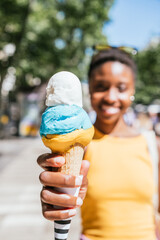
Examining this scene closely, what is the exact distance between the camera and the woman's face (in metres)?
1.68

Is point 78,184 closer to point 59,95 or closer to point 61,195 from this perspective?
point 61,195

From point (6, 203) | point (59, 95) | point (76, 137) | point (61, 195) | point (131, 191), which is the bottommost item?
→ point (6, 203)

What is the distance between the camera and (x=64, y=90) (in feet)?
3.98

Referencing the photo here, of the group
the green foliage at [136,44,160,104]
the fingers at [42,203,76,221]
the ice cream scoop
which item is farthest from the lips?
the green foliage at [136,44,160,104]

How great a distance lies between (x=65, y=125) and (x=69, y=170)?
0.19 metres

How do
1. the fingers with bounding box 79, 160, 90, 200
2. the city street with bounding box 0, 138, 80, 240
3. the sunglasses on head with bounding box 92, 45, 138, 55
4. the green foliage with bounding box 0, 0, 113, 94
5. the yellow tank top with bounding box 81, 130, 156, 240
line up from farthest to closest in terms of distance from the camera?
the green foliage with bounding box 0, 0, 113, 94, the city street with bounding box 0, 138, 80, 240, the sunglasses on head with bounding box 92, 45, 138, 55, the yellow tank top with bounding box 81, 130, 156, 240, the fingers with bounding box 79, 160, 90, 200

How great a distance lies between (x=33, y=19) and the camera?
11.5 m

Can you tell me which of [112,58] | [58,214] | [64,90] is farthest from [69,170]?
[112,58]

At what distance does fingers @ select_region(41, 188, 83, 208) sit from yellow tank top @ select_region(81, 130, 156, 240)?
0.50 m

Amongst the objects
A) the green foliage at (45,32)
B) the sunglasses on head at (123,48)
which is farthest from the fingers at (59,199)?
the green foliage at (45,32)

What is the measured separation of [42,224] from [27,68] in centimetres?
914

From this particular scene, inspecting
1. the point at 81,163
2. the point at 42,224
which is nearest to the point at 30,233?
the point at 42,224

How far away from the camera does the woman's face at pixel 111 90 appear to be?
1.68 meters

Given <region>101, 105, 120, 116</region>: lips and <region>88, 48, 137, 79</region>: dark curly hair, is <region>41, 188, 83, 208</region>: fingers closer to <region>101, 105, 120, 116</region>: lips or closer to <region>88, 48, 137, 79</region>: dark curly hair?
<region>101, 105, 120, 116</region>: lips
